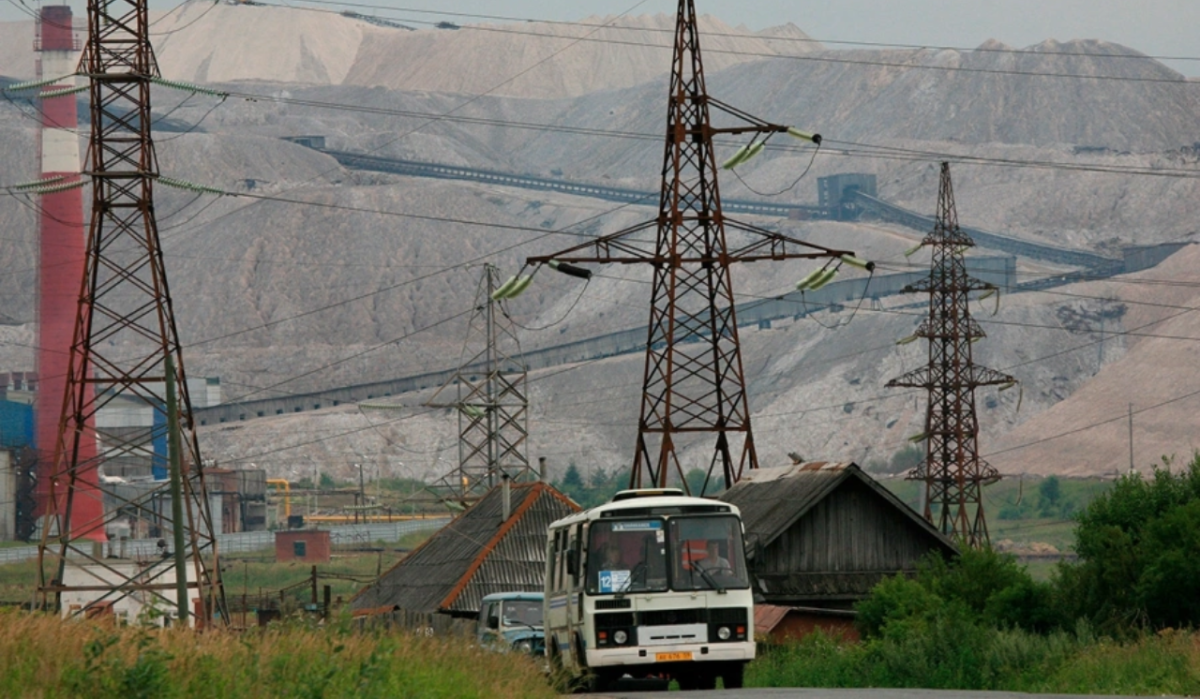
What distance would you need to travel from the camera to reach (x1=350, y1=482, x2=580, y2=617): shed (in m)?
44.2

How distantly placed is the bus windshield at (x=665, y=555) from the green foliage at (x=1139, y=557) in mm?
7168

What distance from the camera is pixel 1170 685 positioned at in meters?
17.5

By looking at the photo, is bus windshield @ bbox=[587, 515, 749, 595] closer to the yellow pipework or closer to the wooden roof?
the wooden roof

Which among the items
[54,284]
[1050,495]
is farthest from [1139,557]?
[1050,495]

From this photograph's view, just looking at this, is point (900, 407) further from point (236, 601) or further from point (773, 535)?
point (773, 535)

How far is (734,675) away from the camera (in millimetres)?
22234

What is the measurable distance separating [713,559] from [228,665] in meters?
8.52

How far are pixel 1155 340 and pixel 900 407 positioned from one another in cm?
2625

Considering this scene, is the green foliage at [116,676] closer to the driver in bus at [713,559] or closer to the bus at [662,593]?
the bus at [662,593]

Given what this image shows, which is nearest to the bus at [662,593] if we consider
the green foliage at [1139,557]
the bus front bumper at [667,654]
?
the bus front bumper at [667,654]

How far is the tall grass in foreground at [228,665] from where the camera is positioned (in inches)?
534

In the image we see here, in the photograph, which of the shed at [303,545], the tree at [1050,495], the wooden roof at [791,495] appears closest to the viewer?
the wooden roof at [791,495]

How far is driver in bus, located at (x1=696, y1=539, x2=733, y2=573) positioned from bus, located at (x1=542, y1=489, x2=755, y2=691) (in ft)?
0.04

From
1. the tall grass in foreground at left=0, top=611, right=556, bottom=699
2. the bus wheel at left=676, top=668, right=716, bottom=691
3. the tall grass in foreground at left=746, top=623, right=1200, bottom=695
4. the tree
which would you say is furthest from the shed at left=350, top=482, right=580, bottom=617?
the tree
